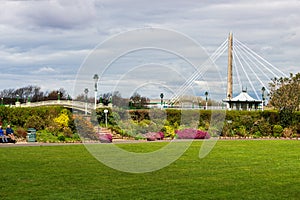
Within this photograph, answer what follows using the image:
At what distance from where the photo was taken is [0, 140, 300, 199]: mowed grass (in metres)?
11.5

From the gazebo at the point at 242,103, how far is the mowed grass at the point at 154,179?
95.6 ft

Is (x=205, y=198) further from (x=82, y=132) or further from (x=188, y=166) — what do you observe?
(x=82, y=132)

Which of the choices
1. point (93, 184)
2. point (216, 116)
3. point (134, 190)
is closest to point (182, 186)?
point (134, 190)

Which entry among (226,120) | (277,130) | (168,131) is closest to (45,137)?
(168,131)

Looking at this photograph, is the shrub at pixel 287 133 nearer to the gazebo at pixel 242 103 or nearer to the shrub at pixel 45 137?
the gazebo at pixel 242 103

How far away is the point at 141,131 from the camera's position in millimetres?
34562

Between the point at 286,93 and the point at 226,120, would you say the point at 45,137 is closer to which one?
the point at 226,120

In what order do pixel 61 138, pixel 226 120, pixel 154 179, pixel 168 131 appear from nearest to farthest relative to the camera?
1. pixel 154 179
2. pixel 61 138
3. pixel 168 131
4. pixel 226 120

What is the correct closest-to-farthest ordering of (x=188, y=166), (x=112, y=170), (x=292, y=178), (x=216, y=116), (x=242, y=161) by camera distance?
(x=292, y=178), (x=112, y=170), (x=188, y=166), (x=242, y=161), (x=216, y=116)

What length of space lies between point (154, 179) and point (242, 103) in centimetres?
3642

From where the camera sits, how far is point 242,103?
1938 inches

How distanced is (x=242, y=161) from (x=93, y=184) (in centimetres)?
724

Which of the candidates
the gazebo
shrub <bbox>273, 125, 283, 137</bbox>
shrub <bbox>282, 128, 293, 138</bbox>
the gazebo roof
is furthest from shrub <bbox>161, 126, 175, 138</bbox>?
the gazebo roof

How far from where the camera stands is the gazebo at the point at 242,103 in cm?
4878
